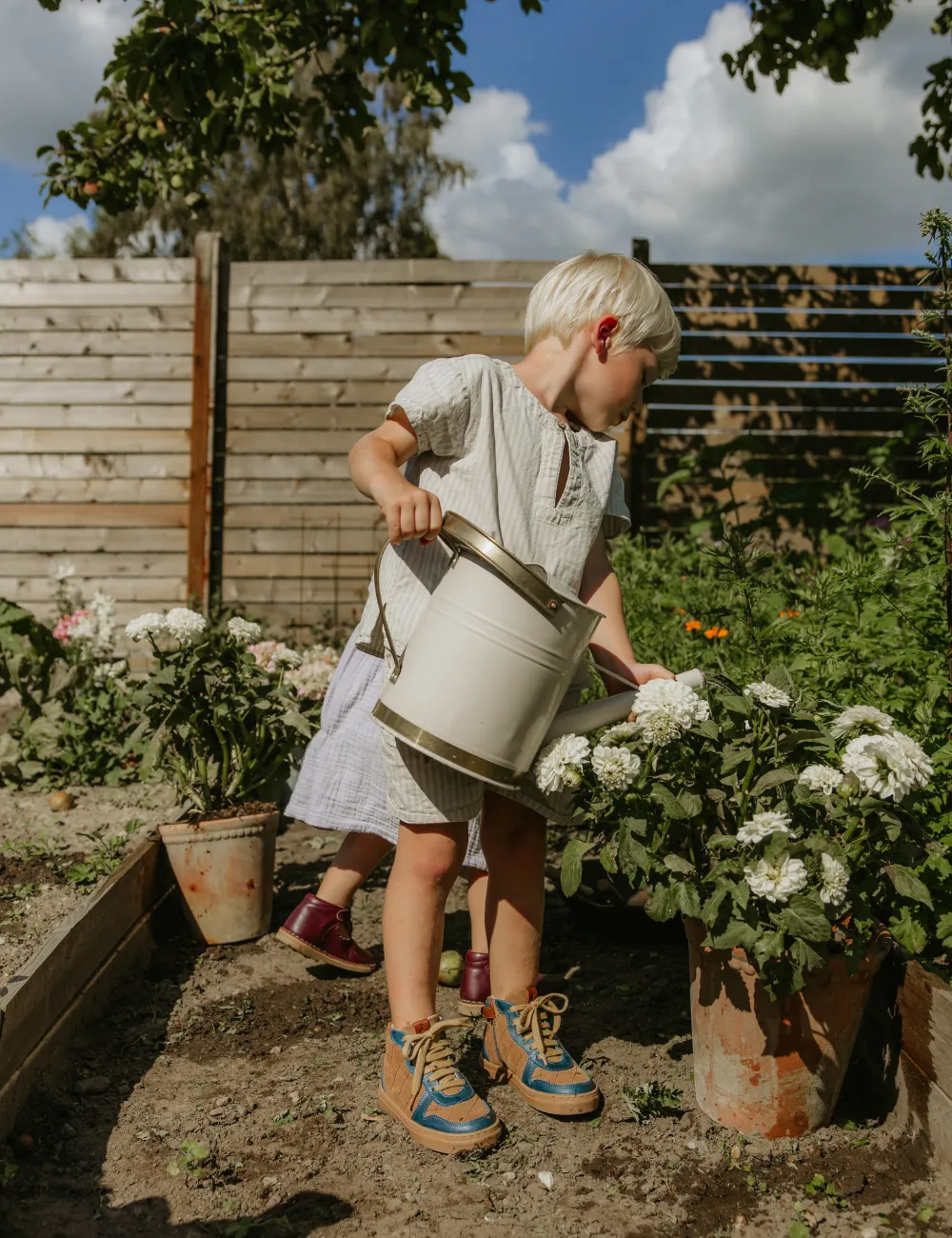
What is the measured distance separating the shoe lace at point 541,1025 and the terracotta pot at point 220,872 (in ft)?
3.21

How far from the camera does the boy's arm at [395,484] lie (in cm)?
170

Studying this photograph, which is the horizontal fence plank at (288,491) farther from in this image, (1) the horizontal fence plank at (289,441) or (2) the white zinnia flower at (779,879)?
(2) the white zinnia flower at (779,879)

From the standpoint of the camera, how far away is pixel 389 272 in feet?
19.4

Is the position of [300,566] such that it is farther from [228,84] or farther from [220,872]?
[220,872]

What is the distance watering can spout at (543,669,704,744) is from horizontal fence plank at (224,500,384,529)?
4096 mm

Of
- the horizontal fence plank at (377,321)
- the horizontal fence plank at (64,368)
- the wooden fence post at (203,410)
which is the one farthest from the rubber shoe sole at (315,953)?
the horizontal fence plank at (64,368)

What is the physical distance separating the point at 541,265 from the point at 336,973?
4166 mm

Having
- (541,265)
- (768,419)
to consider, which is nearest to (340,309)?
(541,265)

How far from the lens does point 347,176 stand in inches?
795

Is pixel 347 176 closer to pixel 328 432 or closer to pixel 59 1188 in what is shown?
pixel 328 432

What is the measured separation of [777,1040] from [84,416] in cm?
532

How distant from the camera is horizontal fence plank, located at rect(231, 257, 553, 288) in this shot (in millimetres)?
5789

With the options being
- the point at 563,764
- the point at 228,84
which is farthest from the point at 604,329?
the point at 228,84

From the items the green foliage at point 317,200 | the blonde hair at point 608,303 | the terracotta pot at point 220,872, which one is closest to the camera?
the blonde hair at point 608,303
